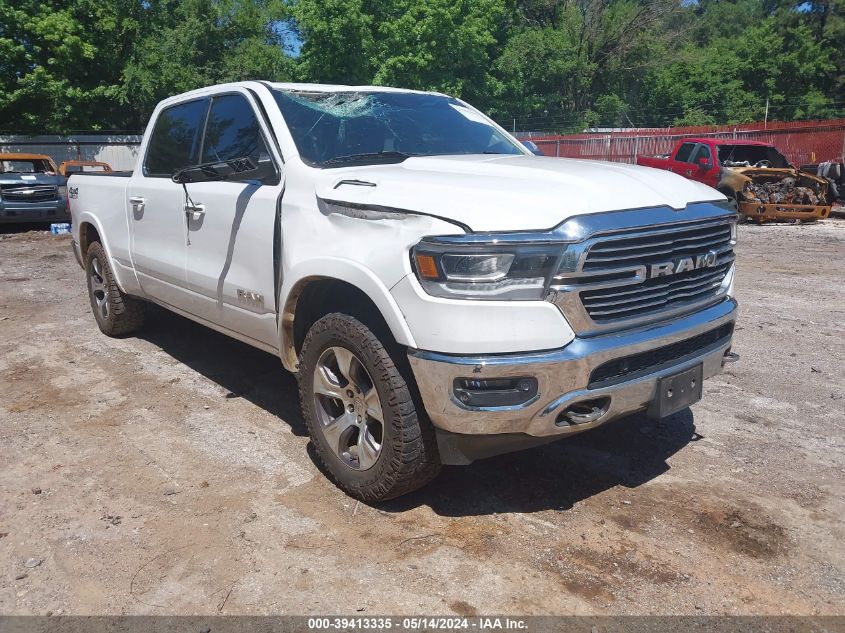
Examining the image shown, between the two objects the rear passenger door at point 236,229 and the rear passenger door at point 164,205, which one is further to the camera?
Answer: the rear passenger door at point 164,205

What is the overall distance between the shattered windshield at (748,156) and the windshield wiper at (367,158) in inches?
565

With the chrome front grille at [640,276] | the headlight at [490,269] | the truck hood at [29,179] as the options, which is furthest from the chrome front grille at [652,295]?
the truck hood at [29,179]

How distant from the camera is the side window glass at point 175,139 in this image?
4.81 metres

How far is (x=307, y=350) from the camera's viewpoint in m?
3.49

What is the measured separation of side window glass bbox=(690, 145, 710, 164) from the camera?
16.0m

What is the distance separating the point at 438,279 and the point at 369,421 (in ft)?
2.77

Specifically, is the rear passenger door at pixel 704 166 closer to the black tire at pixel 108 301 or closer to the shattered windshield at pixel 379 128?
the shattered windshield at pixel 379 128

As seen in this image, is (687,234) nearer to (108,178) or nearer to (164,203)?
(164,203)

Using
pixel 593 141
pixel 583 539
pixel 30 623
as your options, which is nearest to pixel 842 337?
pixel 583 539

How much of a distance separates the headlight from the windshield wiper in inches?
44.2

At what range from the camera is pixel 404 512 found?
3.37 meters

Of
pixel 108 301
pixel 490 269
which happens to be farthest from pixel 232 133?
pixel 108 301

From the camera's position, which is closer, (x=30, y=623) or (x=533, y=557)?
(x=30, y=623)

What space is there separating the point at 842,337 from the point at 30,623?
636cm
